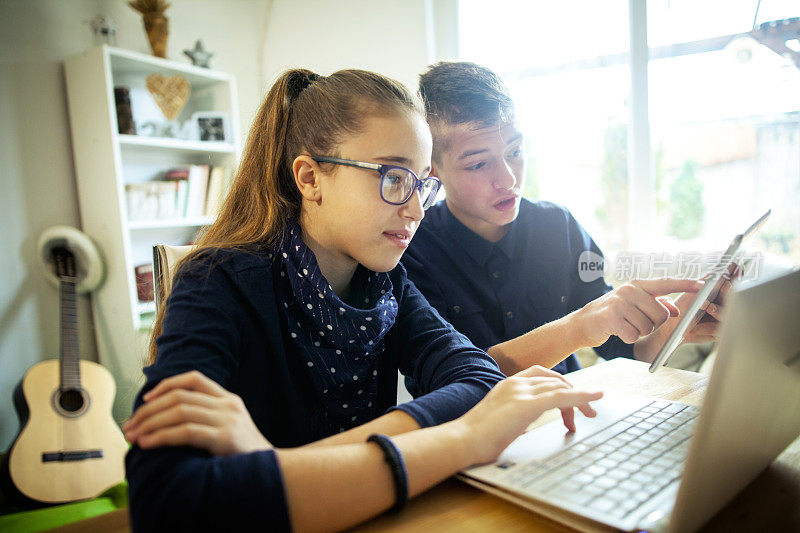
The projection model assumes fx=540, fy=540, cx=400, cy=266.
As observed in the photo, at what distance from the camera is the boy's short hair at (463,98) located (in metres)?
1.37

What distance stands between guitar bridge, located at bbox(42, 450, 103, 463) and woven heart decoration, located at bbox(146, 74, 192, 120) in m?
1.79

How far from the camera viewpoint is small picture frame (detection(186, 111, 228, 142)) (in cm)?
310

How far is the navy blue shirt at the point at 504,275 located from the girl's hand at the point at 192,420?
33.4 inches

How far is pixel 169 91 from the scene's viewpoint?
9.78 feet

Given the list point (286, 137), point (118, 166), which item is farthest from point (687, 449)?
point (118, 166)

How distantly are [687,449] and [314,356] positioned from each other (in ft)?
1.82

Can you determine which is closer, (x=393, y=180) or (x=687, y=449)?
(x=687, y=449)

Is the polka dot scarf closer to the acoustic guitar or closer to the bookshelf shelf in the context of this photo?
the acoustic guitar

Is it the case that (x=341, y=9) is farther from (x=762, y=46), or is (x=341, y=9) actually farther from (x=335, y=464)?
(x=335, y=464)

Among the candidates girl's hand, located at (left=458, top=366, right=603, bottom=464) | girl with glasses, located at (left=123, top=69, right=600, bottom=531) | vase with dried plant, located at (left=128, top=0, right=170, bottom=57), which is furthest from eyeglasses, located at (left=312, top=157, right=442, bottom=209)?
vase with dried plant, located at (left=128, top=0, right=170, bottom=57)

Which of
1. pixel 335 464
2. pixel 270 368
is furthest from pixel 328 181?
pixel 335 464

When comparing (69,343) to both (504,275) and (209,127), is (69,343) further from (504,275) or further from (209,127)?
(504,275)

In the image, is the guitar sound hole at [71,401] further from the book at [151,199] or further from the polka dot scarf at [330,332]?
the polka dot scarf at [330,332]

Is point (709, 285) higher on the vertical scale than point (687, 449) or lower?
higher
